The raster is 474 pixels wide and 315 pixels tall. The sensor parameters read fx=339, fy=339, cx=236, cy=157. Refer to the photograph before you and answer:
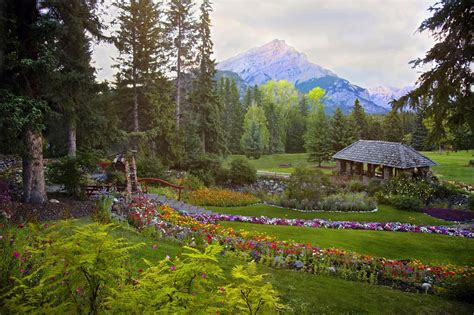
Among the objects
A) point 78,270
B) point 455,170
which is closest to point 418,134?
point 455,170

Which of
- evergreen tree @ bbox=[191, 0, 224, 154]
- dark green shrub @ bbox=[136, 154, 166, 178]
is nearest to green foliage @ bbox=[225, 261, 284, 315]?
dark green shrub @ bbox=[136, 154, 166, 178]

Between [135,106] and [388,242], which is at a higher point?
[135,106]

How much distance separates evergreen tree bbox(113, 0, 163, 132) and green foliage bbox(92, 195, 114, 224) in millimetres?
14206

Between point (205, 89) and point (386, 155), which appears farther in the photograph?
point (205, 89)

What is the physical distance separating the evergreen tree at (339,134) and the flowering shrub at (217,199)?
89.1 feet

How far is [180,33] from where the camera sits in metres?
29.2

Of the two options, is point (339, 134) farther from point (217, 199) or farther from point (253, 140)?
point (217, 199)

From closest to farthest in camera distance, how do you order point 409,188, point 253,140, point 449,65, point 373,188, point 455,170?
point 449,65 → point 409,188 → point 373,188 → point 455,170 → point 253,140

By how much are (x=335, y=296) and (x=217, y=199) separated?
1316 centimetres

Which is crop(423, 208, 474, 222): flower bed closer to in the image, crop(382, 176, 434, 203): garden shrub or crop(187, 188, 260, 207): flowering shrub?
crop(382, 176, 434, 203): garden shrub

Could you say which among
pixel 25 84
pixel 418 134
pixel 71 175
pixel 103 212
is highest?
pixel 418 134

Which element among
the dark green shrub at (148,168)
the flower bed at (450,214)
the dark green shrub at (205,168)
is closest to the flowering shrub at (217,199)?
the dark green shrub at (148,168)

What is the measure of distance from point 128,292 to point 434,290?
7.60m

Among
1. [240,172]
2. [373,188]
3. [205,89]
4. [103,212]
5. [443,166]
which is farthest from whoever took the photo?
[443,166]
